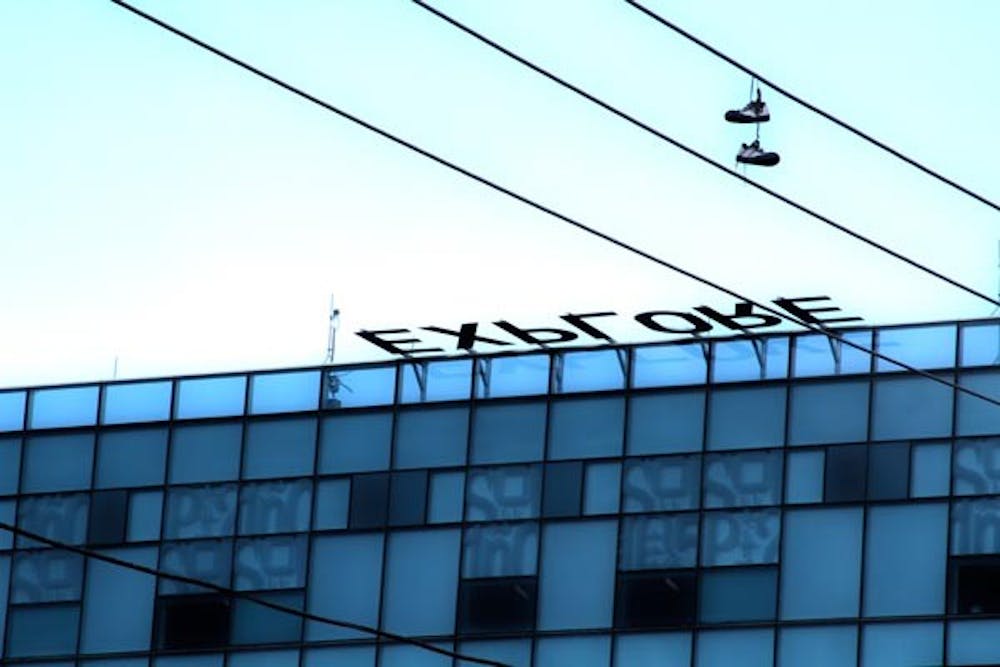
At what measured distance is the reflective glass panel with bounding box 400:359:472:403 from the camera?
5362 centimetres

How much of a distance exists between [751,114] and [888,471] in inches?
249

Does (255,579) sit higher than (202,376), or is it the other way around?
(202,376)

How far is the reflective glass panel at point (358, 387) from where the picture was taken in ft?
178

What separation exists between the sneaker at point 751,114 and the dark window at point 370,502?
9.17 meters

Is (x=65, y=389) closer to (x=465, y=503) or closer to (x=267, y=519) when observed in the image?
(x=267, y=519)

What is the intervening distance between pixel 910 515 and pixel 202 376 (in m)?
14.0

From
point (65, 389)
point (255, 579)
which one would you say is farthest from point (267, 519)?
point (65, 389)

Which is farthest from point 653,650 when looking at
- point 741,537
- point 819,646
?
point 819,646

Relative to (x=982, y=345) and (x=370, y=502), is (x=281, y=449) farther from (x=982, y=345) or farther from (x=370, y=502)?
(x=982, y=345)

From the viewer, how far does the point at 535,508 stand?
5209 cm

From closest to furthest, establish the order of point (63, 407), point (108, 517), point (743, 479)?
point (743, 479), point (108, 517), point (63, 407)

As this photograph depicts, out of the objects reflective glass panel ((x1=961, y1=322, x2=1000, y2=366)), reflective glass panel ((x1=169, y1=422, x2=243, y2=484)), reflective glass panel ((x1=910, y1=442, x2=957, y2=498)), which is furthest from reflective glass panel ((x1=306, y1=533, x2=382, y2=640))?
reflective glass panel ((x1=961, y1=322, x2=1000, y2=366))

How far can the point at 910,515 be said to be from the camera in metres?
49.2

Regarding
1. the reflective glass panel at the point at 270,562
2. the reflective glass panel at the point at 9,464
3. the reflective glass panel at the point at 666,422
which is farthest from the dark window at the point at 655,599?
the reflective glass panel at the point at 9,464
